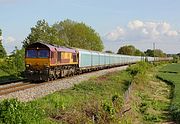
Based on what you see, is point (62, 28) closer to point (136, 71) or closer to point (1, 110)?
point (136, 71)

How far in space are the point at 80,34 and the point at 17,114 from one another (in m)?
105

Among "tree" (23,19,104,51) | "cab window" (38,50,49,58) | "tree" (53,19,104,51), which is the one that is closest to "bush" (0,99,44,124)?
"cab window" (38,50,49,58)

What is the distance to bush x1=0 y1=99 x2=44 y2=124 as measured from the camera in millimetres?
11336

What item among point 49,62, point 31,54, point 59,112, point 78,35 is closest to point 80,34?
point 78,35

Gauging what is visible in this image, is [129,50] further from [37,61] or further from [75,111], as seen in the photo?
[75,111]

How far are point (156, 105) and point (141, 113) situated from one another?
14.0ft

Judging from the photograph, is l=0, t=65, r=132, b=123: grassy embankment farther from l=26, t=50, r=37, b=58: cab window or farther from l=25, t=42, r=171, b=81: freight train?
l=26, t=50, r=37, b=58: cab window

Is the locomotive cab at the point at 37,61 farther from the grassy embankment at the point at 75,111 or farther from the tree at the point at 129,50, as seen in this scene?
the tree at the point at 129,50

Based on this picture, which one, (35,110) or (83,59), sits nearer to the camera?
(35,110)

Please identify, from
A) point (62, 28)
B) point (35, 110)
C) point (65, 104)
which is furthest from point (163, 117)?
point (62, 28)

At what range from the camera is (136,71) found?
50.3m

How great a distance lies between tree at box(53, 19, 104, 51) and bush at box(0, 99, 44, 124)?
97598 mm

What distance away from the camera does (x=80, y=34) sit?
116500 mm

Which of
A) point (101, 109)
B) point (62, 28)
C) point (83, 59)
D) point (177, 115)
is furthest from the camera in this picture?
point (62, 28)
